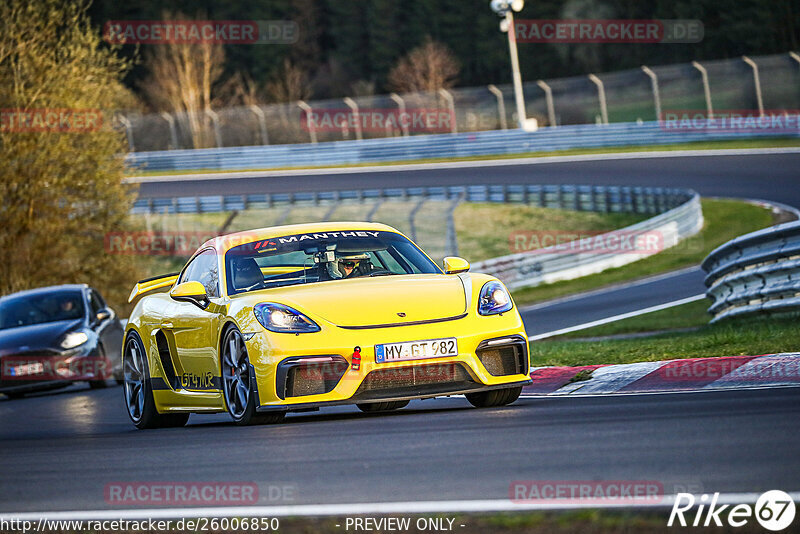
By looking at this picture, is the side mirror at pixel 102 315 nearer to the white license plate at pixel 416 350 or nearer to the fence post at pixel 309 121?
the white license plate at pixel 416 350

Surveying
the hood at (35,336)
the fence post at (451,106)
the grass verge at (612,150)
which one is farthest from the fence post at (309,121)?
the hood at (35,336)

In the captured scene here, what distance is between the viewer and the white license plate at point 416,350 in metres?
7.94

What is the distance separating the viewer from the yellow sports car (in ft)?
26.2

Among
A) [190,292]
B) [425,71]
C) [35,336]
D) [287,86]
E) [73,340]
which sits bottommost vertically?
[73,340]

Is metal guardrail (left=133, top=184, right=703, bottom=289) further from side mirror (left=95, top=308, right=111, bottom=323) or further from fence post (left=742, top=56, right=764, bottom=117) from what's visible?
side mirror (left=95, top=308, right=111, bottom=323)

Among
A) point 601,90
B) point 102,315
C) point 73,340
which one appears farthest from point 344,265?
point 601,90

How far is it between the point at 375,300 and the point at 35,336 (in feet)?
32.2

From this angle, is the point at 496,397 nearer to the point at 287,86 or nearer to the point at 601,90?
the point at 601,90

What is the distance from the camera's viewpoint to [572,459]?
5.90 metres

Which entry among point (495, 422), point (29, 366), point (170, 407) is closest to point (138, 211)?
Result: point (29, 366)

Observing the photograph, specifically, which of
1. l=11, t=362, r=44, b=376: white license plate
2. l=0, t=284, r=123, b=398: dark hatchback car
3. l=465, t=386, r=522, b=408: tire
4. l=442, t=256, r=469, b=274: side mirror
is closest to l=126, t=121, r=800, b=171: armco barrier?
l=0, t=284, r=123, b=398: dark hatchback car

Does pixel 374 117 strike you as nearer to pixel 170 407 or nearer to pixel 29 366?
pixel 29 366

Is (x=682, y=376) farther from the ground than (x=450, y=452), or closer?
closer

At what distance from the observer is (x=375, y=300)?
830cm
